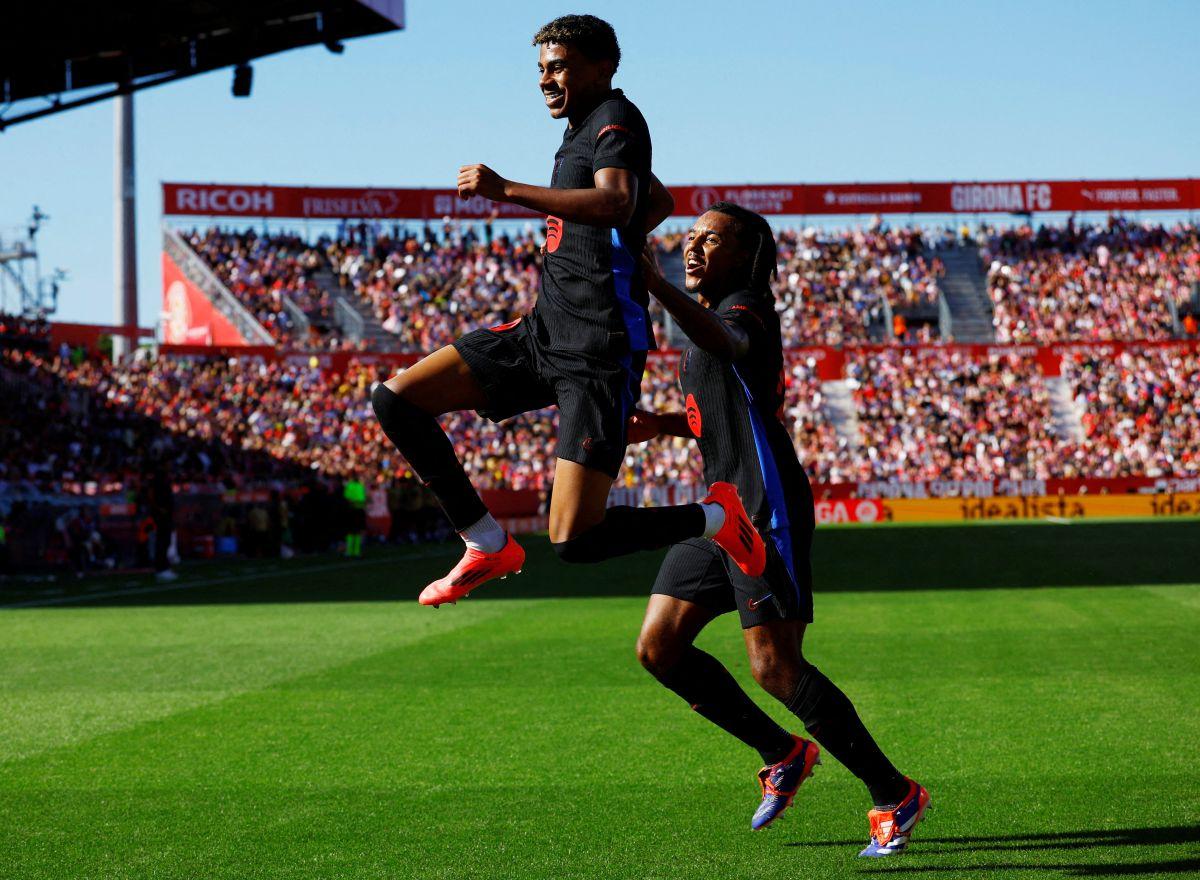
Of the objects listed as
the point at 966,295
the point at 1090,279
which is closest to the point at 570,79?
the point at 966,295

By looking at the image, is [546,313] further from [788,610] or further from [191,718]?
[191,718]

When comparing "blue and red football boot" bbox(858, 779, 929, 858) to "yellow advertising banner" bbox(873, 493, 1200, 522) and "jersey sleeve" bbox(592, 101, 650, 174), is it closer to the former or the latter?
"jersey sleeve" bbox(592, 101, 650, 174)

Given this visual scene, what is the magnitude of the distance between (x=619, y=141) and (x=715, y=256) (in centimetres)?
81

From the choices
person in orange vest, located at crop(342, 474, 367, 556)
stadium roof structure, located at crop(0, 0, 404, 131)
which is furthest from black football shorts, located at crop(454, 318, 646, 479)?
person in orange vest, located at crop(342, 474, 367, 556)

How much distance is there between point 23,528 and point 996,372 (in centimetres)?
3600

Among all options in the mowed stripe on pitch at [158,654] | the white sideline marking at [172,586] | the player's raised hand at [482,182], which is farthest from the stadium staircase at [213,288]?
the player's raised hand at [482,182]

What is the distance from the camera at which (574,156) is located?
16.4 feet

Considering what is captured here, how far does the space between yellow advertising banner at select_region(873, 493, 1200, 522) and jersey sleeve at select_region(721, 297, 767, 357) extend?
38.8 meters

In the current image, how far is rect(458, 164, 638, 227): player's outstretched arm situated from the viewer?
15.2 feet

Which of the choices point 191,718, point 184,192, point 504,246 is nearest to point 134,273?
point 184,192

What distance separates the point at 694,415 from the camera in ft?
17.9

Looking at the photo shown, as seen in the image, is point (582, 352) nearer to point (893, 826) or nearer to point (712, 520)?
point (712, 520)

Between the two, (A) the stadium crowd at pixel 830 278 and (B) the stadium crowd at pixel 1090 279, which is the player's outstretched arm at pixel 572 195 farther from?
(B) the stadium crowd at pixel 1090 279

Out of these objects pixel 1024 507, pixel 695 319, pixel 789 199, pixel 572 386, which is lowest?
pixel 1024 507
